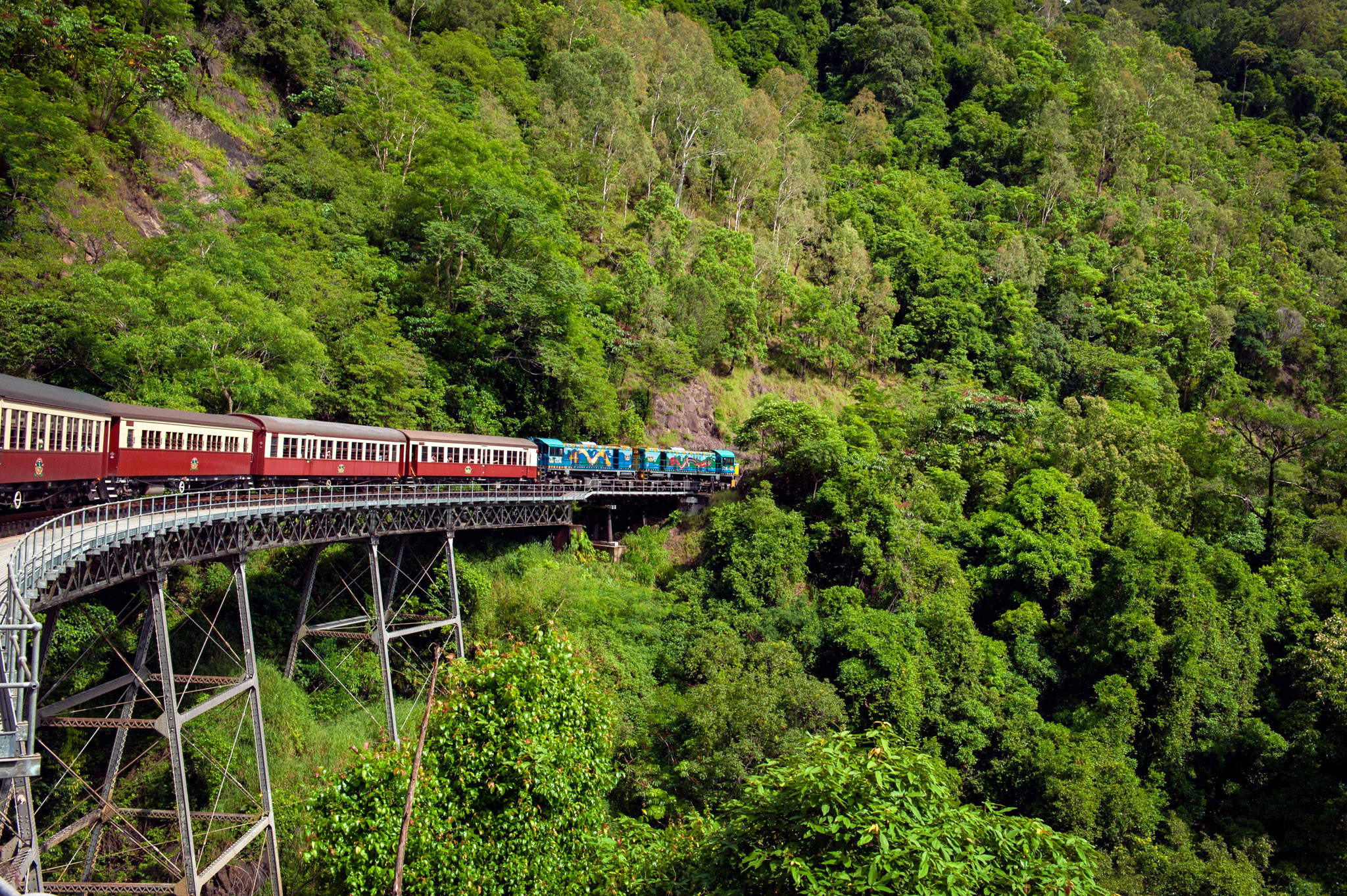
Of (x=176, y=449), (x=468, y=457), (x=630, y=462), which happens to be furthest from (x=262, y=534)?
(x=630, y=462)

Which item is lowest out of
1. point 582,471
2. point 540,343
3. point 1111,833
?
point 1111,833

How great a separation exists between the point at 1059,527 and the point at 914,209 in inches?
1467

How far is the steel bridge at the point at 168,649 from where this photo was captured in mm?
12445

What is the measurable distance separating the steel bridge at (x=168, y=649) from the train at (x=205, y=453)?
3.40 feet

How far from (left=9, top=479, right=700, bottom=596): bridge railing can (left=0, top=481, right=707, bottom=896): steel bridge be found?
6 cm

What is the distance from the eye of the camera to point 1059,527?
40125 millimetres

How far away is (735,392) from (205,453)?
3229 centimetres

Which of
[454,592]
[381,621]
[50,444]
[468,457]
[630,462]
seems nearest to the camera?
[50,444]

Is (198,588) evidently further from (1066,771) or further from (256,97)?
(256,97)

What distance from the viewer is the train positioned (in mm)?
17984

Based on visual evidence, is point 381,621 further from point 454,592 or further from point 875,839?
point 875,839

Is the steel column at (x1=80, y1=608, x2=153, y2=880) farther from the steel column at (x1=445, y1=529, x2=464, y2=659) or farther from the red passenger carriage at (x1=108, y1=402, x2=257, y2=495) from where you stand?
the steel column at (x1=445, y1=529, x2=464, y2=659)

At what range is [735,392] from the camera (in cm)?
5131

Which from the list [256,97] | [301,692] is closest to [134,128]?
[256,97]
